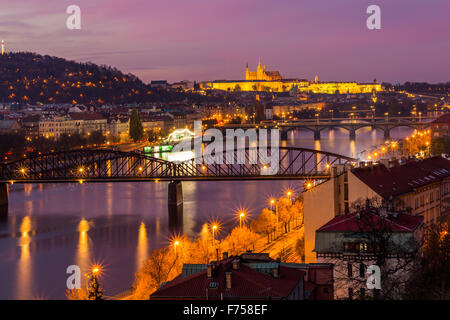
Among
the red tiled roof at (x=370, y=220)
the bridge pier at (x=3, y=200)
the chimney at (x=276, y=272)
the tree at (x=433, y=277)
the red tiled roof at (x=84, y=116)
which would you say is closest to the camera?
the tree at (x=433, y=277)

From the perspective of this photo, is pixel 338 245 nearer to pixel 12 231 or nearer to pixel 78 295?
pixel 78 295

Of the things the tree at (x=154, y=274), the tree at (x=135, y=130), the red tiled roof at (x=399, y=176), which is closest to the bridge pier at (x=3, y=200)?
the tree at (x=154, y=274)

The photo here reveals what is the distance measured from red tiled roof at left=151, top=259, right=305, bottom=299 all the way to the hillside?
165 feet

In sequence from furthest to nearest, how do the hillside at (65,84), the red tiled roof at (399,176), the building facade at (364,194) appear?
the hillside at (65,84) → the red tiled roof at (399,176) → the building facade at (364,194)

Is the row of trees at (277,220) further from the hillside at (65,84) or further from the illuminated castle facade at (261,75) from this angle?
the illuminated castle facade at (261,75)

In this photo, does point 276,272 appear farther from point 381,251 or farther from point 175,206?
point 175,206

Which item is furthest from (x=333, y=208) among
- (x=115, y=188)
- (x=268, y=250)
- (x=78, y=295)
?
(x=115, y=188)

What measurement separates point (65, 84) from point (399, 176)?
53169 mm

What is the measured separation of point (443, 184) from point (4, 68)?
57887 millimetres

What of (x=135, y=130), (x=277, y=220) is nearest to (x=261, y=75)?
(x=135, y=130)

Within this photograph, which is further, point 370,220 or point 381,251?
point 370,220

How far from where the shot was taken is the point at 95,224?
1251 cm

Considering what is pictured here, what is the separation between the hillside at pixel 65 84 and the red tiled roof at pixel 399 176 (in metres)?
45.7

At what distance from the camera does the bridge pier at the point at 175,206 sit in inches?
485
